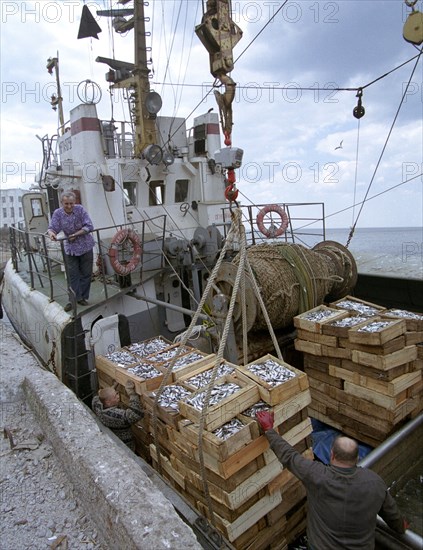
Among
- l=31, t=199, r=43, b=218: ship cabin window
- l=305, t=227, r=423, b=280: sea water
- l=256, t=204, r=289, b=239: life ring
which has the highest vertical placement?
l=31, t=199, r=43, b=218: ship cabin window

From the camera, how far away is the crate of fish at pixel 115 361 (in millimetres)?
4902

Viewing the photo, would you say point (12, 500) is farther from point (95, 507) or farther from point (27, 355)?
point (27, 355)

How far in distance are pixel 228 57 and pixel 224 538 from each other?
4597 mm

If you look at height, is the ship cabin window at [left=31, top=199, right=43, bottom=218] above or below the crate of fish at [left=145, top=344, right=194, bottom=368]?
above

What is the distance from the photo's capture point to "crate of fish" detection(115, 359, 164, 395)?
14.0 ft

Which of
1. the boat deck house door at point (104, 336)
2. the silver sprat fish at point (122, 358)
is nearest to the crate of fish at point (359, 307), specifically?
the silver sprat fish at point (122, 358)

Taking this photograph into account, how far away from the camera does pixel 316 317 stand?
227 inches

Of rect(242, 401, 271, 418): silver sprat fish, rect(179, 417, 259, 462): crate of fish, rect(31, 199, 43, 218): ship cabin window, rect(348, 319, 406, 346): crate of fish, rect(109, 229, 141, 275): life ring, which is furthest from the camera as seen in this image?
rect(31, 199, 43, 218): ship cabin window

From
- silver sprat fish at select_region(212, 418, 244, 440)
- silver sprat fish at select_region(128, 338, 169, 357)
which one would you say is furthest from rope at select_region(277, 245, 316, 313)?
silver sprat fish at select_region(212, 418, 244, 440)

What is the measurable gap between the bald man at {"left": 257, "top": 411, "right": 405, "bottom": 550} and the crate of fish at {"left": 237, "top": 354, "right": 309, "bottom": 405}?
2.09 ft

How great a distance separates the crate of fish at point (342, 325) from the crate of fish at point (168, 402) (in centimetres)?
236

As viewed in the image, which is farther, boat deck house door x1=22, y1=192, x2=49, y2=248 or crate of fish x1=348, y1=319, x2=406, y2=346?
boat deck house door x1=22, y1=192, x2=49, y2=248

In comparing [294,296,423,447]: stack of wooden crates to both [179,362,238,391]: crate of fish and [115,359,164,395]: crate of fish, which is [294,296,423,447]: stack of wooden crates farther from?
[115,359,164,395]: crate of fish

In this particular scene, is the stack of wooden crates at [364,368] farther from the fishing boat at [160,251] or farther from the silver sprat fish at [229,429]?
the silver sprat fish at [229,429]
